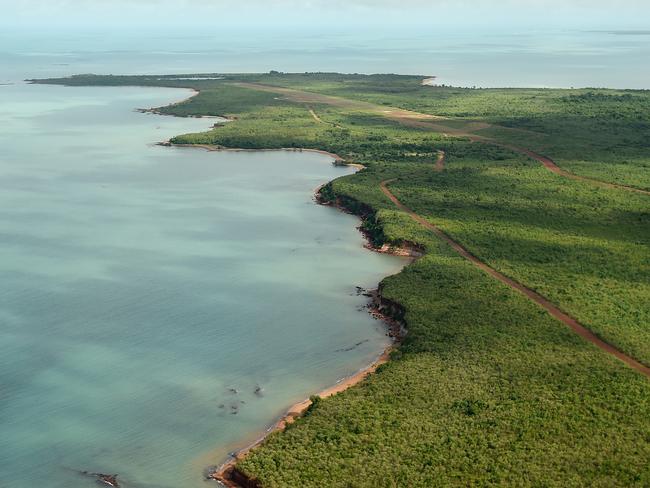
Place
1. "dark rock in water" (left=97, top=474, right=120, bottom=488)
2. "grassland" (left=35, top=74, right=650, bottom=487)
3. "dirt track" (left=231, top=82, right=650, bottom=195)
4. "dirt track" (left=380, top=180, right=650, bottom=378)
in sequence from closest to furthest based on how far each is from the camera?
1. "grassland" (left=35, top=74, right=650, bottom=487)
2. "dark rock in water" (left=97, top=474, right=120, bottom=488)
3. "dirt track" (left=380, top=180, right=650, bottom=378)
4. "dirt track" (left=231, top=82, right=650, bottom=195)

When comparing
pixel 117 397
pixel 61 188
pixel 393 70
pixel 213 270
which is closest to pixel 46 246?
pixel 213 270

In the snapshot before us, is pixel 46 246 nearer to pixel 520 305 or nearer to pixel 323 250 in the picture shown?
pixel 323 250

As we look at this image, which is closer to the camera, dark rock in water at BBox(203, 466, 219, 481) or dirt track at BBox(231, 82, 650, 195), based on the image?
dark rock in water at BBox(203, 466, 219, 481)

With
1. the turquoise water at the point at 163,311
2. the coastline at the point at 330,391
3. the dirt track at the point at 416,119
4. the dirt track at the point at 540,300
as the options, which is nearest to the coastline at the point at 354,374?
the coastline at the point at 330,391

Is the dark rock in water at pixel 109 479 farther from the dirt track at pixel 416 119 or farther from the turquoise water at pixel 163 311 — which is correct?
the dirt track at pixel 416 119

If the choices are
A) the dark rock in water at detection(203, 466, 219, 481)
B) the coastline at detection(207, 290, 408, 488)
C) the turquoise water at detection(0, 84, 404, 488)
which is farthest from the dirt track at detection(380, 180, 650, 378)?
the dark rock in water at detection(203, 466, 219, 481)

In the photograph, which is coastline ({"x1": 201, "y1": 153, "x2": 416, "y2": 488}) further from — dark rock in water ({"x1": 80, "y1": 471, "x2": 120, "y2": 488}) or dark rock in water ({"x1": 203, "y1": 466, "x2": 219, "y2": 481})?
dark rock in water ({"x1": 80, "y1": 471, "x2": 120, "y2": 488})

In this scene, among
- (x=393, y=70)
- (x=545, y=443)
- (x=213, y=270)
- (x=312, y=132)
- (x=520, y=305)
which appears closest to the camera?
(x=545, y=443)
